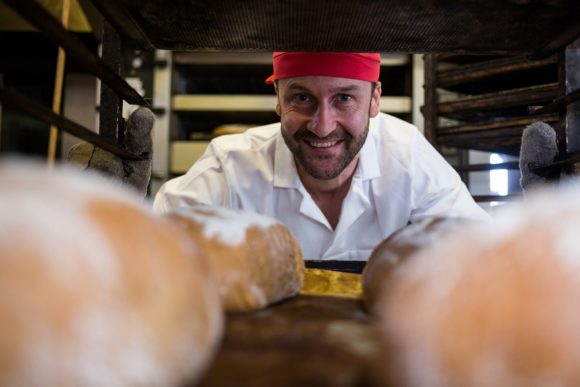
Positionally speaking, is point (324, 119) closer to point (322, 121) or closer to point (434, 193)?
point (322, 121)

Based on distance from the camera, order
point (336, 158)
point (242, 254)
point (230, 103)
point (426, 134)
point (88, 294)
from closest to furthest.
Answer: point (88, 294) < point (242, 254) < point (336, 158) < point (426, 134) < point (230, 103)

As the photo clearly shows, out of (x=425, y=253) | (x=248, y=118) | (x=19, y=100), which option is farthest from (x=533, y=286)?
(x=248, y=118)

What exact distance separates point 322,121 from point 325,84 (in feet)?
0.50

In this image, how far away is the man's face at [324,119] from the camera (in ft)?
6.61

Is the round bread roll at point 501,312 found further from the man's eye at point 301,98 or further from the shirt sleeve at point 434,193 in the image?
the shirt sleeve at point 434,193

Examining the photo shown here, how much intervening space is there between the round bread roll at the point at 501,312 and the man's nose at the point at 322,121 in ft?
4.73

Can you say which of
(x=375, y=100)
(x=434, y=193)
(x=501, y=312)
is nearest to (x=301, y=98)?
(x=375, y=100)

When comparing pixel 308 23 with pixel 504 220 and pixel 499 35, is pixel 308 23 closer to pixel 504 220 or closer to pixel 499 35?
pixel 499 35

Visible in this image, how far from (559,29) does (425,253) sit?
3.18ft

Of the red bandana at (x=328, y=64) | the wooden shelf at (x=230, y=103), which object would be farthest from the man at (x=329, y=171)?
the wooden shelf at (x=230, y=103)

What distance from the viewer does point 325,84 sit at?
1.98m

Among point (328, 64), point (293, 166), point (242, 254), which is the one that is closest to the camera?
point (242, 254)

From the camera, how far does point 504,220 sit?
2.12ft

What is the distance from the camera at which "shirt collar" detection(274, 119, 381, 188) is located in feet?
7.27
